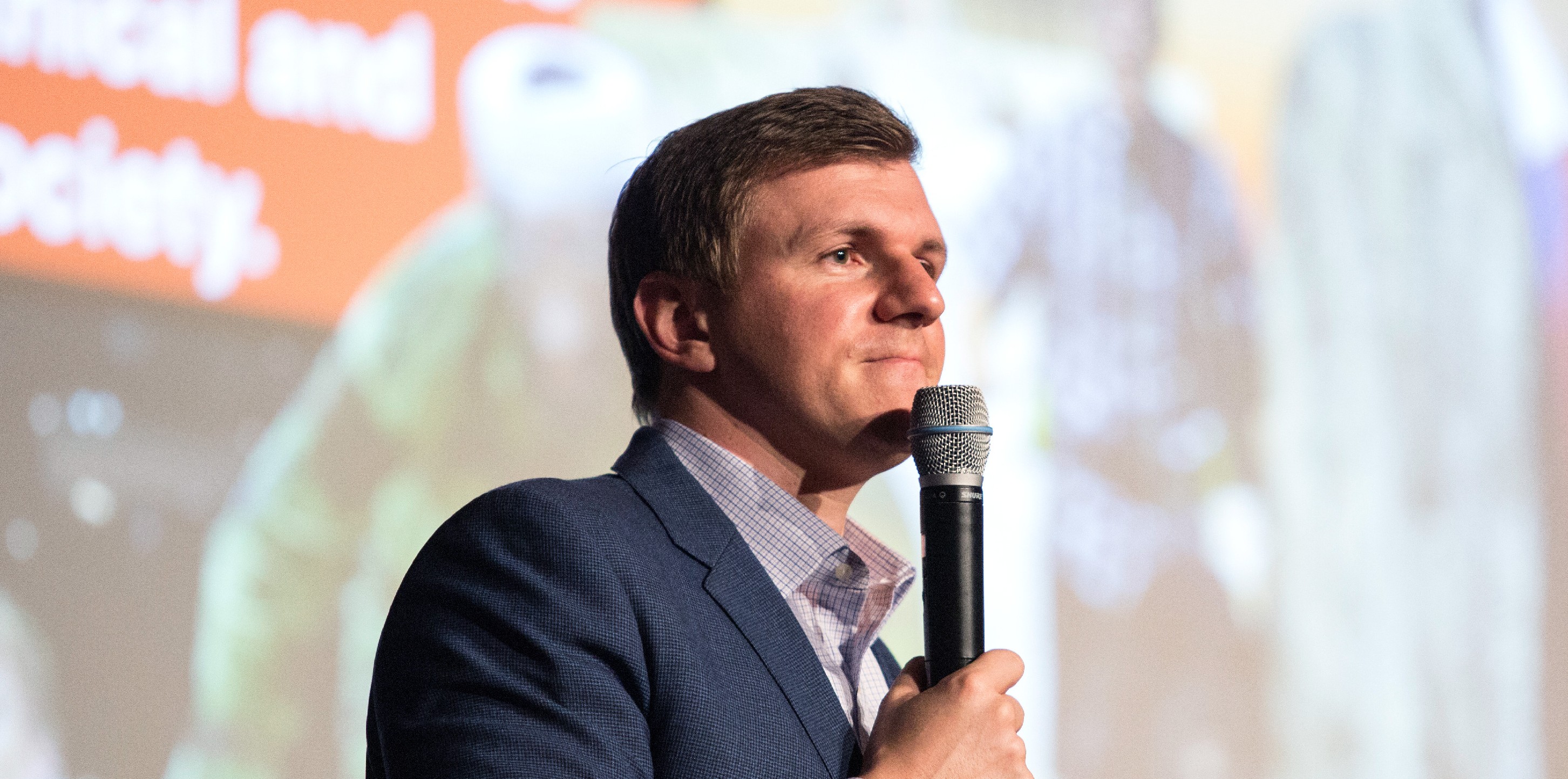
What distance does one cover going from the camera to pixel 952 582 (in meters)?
1.34

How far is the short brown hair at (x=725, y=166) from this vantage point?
1.68 metres

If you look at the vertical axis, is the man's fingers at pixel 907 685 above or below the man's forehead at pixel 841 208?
below

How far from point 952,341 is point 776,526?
7.02 ft

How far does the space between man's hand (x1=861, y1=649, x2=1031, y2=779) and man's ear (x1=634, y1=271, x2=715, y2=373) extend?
54 centimetres

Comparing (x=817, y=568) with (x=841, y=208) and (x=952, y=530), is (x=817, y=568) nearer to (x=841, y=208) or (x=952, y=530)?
(x=952, y=530)

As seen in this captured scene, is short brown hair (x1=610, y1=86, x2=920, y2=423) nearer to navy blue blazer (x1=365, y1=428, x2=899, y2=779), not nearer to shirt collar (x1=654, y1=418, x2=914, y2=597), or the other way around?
shirt collar (x1=654, y1=418, x2=914, y2=597)

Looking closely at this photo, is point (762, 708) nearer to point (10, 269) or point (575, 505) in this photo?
point (575, 505)

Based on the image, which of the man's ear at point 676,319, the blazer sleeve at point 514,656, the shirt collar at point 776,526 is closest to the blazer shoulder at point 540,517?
the blazer sleeve at point 514,656

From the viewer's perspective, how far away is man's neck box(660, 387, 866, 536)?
1649mm

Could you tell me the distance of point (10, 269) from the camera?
2.65 m

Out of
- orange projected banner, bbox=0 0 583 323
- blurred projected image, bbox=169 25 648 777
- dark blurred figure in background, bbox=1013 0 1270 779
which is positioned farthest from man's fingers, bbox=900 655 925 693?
dark blurred figure in background, bbox=1013 0 1270 779

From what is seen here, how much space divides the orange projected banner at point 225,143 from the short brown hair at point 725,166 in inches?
54.9

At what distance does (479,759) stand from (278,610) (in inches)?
69.2

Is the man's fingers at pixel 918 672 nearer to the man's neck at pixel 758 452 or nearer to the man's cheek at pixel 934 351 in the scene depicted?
the man's neck at pixel 758 452
